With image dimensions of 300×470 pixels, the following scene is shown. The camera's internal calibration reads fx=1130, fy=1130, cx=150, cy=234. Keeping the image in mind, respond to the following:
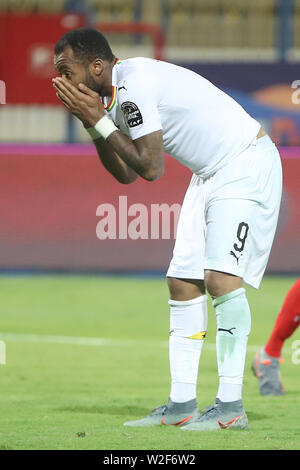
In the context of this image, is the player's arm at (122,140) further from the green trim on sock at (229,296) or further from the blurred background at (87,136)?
the blurred background at (87,136)

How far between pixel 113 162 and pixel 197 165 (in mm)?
515

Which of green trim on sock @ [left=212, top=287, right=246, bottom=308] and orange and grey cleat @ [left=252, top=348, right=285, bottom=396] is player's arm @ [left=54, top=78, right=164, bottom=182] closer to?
green trim on sock @ [left=212, top=287, right=246, bottom=308]

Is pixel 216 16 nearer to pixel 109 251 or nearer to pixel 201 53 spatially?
pixel 201 53

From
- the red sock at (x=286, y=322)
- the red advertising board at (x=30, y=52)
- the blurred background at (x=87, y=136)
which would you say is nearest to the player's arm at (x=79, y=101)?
the red sock at (x=286, y=322)

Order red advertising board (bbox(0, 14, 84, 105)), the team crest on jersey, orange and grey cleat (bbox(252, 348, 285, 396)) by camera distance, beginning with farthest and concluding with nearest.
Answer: red advertising board (bbox(0, 14, 84, 105)) < orange and grey cleat (bbox(252, 348, 285, 396)) < the team crest on jersey

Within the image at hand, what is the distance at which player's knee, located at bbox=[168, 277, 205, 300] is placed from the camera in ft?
19.3

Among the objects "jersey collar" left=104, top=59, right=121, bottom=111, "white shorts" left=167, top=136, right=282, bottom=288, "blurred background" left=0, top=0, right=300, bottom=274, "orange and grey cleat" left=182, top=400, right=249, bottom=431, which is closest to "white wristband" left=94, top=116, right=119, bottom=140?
"jersey collar" left=104, top=59, right=121, bottom=111

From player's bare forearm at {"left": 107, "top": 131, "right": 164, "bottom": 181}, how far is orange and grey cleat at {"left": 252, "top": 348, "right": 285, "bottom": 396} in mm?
1942

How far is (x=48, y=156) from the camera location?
13750mm

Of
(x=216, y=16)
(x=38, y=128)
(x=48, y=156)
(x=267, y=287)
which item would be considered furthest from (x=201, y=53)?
(x=267, y=287)

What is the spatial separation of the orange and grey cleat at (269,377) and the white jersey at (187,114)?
167cm

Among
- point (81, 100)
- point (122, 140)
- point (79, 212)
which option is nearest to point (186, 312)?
point (122, 140)

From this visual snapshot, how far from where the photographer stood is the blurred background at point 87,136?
13602mm

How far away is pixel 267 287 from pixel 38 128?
612 centimetres
